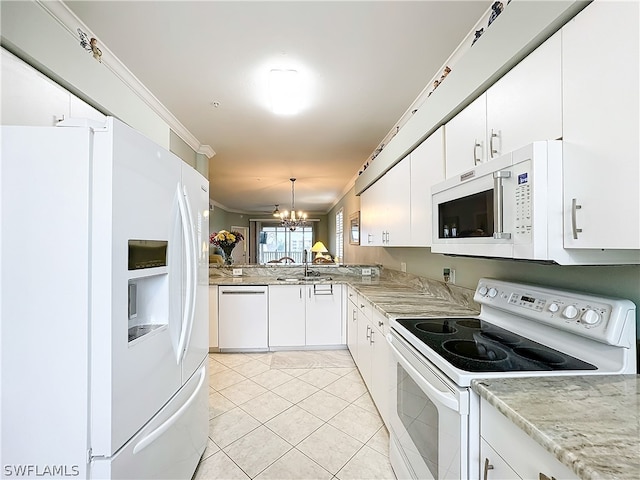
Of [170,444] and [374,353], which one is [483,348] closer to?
[374,353]

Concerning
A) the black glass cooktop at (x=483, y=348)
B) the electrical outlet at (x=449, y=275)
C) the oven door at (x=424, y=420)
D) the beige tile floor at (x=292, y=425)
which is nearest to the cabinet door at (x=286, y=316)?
the beige tile floor at (x=292, y=425)

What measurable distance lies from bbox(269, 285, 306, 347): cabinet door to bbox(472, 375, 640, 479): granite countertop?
2859mm

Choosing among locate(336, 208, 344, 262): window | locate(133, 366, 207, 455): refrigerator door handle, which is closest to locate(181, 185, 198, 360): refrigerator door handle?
locate(133, 366, 207, 455): refrigerator door handle

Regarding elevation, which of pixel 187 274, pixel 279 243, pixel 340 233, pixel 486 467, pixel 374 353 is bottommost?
pixel 374 353

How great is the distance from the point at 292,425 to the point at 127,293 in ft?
5.67

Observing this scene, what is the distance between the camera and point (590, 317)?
3.39 feet

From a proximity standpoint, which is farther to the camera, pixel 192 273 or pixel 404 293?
pixel 404 293

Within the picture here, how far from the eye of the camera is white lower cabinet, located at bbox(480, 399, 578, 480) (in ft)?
2.32

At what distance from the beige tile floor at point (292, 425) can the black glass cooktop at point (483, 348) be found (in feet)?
3.06

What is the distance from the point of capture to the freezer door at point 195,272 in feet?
4.75

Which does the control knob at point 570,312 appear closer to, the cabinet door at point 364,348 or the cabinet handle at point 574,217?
the cabinet handle at point 574,217

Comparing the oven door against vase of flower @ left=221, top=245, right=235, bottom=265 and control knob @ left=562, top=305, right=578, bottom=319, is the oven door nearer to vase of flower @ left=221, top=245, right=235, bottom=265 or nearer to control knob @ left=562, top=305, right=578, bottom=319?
control knob @ left=562, top=305, right=578, bottom=319

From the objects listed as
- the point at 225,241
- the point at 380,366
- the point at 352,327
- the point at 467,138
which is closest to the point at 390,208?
the point at 467,138

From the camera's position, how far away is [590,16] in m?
0.86
